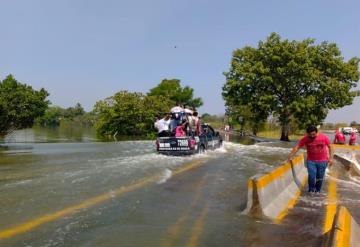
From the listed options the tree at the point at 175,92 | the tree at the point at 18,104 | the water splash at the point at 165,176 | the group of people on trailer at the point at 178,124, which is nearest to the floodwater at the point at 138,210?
the water splash at the point at 165,176

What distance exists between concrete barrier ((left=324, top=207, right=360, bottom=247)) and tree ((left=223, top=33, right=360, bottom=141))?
114ft

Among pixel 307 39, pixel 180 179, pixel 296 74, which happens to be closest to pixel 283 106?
pixel 296 74

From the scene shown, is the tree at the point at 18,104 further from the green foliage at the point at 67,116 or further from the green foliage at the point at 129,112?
the green foliage at the point at 67,116

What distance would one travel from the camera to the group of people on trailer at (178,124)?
21484mm

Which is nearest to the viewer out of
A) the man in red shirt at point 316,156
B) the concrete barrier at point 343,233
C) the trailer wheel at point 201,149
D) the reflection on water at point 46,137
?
the concrete barrier at point 343,233

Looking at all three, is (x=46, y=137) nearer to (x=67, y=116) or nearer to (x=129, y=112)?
(x=129, y=112)

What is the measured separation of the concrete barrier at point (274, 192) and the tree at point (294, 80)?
2948cm

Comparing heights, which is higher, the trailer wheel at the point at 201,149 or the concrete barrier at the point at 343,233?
the trailer wheel at the point at 201,149

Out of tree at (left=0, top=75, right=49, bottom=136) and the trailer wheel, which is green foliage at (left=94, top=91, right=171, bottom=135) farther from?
the trailer wheel

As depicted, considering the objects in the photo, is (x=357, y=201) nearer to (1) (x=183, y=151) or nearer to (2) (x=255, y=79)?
(1) (x=183, y=151)

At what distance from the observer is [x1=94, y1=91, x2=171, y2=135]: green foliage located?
61281mm

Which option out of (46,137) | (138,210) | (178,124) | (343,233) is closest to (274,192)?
(138,210)

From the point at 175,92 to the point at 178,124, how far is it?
75.1 metres

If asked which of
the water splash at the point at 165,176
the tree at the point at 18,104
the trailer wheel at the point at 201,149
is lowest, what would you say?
the water splash at the point at 165,176
